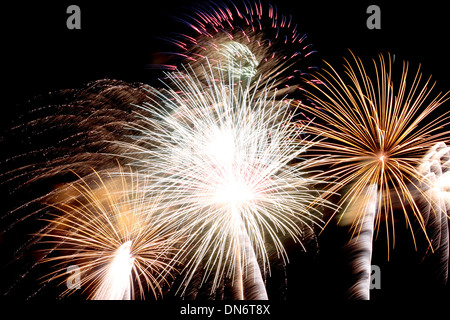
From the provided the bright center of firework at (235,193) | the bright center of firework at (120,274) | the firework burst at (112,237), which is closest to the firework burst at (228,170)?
the bright center of firework at (235,193)

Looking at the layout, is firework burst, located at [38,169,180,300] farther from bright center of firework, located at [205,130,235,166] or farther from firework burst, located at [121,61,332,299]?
bright center of firework, located at [205,130,235,166]

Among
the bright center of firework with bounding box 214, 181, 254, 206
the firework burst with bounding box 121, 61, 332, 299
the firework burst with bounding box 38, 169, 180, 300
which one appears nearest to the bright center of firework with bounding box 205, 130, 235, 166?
the firework burst with bounding box 121, 61, 332, 299

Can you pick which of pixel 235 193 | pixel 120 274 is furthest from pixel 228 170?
pixel 120 274

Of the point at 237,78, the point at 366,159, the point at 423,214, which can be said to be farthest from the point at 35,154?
the point at 423,214

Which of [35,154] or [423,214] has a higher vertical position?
[35,154]

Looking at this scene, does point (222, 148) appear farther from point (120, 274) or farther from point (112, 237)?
point (120, 274)
